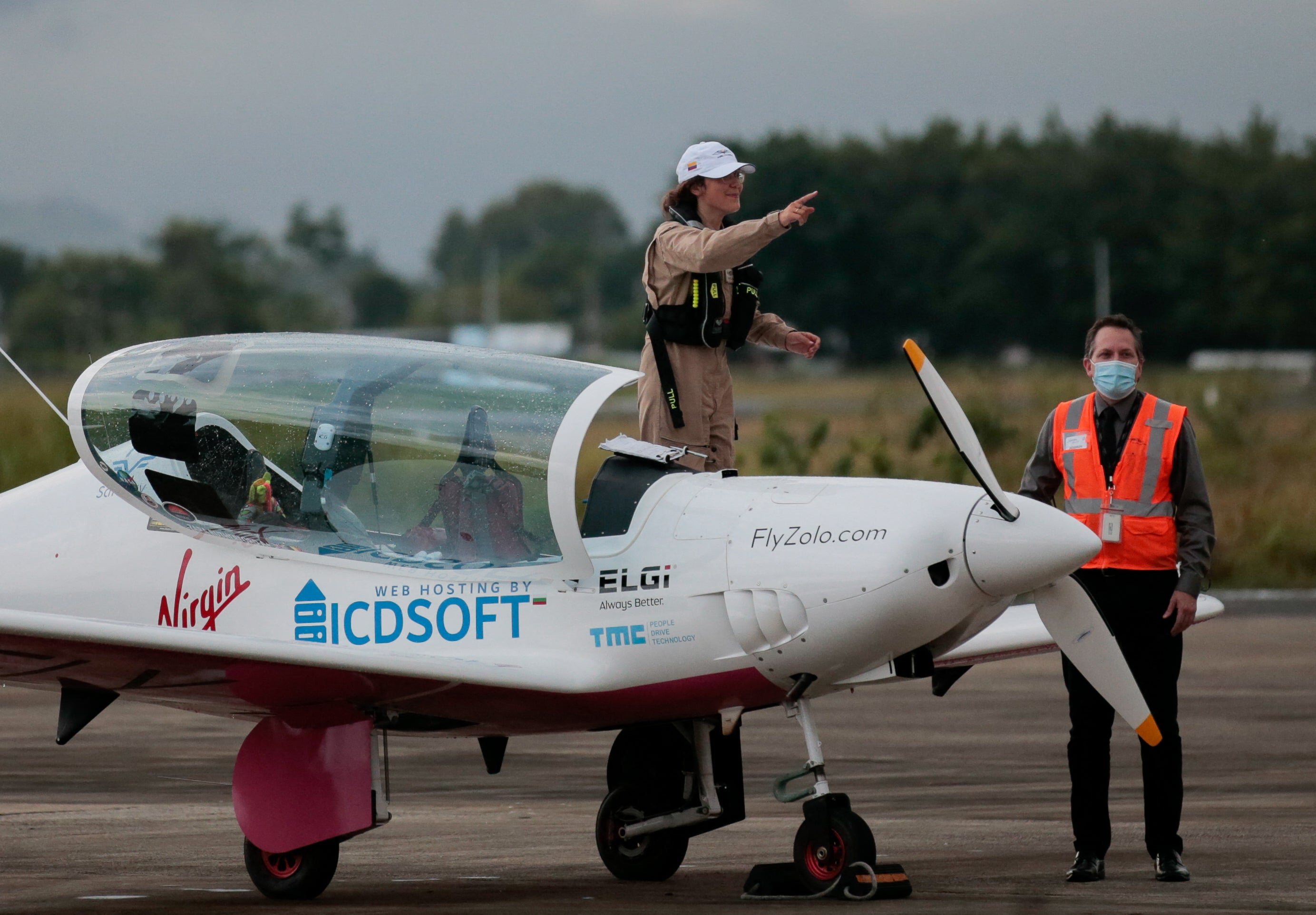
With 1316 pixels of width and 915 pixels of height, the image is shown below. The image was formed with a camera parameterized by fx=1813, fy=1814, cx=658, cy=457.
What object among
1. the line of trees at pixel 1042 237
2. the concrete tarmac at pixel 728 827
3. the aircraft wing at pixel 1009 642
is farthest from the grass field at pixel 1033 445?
the line of trees at pixel 1042 237

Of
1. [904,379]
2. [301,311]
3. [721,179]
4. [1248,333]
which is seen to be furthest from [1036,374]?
[301,311]

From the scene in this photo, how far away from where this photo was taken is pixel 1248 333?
77.1 metres

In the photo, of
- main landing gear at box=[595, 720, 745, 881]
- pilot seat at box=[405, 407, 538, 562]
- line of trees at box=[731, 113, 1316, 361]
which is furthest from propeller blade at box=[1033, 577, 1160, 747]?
line of trees at box=[731, 113, 1316, 361]

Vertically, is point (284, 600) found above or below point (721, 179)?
below

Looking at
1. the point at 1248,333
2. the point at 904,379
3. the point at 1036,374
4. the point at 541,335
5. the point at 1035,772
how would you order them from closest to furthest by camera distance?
the point at 1035,772 → the point at 1036,374 → the point at 904,379 → the point at 1248,333 → the point at 541,335

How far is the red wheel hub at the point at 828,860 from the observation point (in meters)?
6.00

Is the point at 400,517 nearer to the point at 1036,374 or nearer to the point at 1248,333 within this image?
the point at 1036,374

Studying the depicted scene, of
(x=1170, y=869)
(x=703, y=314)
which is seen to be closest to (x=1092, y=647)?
(x=1170, y=869)

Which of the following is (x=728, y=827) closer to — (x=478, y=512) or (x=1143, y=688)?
(x=1143, y=688)

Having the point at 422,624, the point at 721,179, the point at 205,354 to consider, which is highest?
the point at 721,179

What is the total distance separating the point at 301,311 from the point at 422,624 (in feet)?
367

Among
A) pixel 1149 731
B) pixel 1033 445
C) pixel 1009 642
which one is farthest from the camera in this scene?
pixel 1033 445

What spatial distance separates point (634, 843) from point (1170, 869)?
1.95 m

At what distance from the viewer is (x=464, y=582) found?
20.3ft
